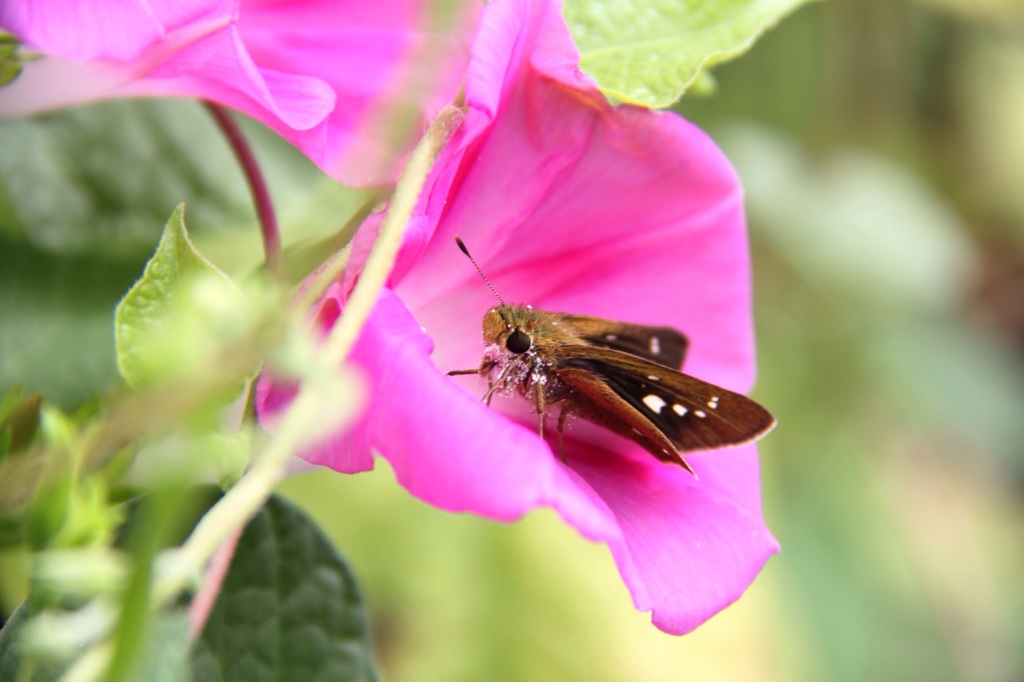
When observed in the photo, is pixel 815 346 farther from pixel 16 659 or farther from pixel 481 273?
pixel 16 659

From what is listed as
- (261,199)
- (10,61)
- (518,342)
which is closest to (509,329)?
(518,342)

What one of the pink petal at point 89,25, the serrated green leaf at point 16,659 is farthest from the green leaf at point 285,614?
the pink petal at point 89,25

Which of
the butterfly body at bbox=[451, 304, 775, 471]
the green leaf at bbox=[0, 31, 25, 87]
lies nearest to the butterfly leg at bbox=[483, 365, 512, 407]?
the butterfly body at bbox=[451, 304, 775, 471]

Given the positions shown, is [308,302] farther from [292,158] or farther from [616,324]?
[292,158]

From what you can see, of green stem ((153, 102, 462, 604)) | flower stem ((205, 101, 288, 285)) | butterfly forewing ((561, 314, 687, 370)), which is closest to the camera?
green stem ((153, 102, 462, 604))

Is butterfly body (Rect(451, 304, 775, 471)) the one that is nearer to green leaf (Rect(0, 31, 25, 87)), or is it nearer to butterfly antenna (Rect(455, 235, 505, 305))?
butterfly antenna (Rect(455, 235, 505, 305))

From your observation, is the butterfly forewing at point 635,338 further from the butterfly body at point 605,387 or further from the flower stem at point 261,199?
the flower stem at point 261,199
